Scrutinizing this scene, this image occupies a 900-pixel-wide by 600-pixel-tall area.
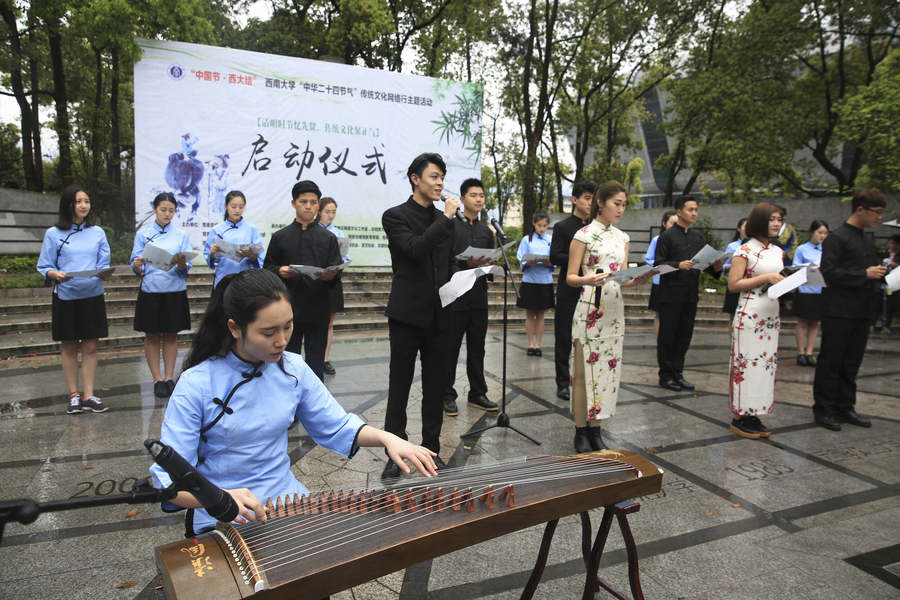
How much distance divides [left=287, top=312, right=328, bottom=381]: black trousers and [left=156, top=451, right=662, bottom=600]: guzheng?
243 cm

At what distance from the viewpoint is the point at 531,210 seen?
1470 cm

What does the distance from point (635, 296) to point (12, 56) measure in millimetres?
14546

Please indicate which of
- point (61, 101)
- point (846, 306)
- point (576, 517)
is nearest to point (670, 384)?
point (846, 306)

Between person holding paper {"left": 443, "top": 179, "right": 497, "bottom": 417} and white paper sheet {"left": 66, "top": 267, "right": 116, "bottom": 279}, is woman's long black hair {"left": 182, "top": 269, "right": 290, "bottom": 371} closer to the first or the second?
person holding paper {"left": 443, "top": 179, "right": 497, "bottom": 417}

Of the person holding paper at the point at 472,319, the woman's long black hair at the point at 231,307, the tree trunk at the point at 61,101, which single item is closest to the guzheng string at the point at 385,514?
the woman's long black hair at the point at 231,307

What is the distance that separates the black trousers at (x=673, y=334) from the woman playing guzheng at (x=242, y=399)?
436 cm

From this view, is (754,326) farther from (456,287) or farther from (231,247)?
(231,247)

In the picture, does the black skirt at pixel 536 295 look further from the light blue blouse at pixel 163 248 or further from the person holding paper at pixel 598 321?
the light blue blouse at pixel 163 248

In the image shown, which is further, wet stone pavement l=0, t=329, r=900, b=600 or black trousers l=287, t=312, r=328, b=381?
black trousers l=287, t=312, r=328, b=381

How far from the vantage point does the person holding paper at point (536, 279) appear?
6.21 m

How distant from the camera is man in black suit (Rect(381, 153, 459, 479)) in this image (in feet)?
9.95

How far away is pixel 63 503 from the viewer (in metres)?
0.95

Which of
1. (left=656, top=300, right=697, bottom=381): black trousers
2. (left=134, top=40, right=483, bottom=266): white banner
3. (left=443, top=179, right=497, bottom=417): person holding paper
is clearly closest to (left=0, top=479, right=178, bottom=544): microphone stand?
(left=443, top=179, right=497, bottom=417): person holding paper

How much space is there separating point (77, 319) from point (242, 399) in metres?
3.58
